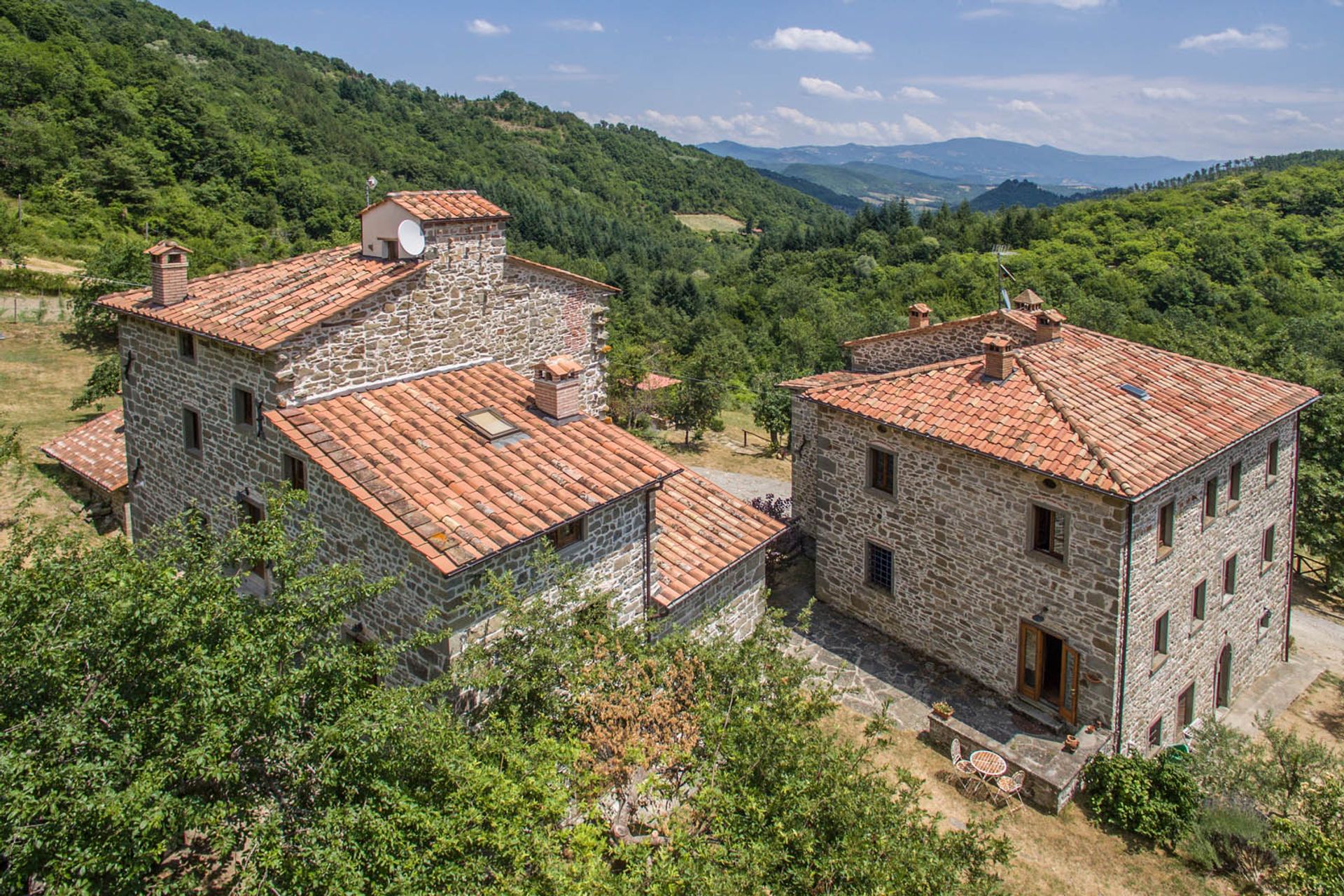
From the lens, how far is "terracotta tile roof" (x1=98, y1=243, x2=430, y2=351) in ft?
43.0

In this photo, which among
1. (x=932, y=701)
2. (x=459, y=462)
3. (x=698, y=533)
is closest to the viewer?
(x=459, y=462)

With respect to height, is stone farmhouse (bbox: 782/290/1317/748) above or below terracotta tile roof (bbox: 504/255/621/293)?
below

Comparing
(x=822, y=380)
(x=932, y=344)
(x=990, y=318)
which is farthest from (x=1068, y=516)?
(x=822, y=380)

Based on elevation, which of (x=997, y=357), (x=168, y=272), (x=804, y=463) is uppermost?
(x=168, y=272)

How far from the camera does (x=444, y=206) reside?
15258 mm

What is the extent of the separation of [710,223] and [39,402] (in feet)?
420

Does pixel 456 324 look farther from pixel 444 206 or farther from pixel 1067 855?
pixel 1067 855

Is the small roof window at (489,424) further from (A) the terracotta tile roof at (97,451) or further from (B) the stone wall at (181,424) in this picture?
(A) the terracotta tile roof at (97,451)

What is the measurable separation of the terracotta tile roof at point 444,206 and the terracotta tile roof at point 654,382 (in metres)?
27.4

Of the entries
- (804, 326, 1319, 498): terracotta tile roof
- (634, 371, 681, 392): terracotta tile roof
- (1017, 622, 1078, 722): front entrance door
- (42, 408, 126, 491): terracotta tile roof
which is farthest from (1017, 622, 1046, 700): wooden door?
(634, 371, 681, 392): terracotta tile roof

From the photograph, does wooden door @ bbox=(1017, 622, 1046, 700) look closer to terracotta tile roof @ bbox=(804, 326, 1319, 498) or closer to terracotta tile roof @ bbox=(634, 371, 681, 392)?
terracotta tile roof @ bbox=(804, 326, 1319, 498)

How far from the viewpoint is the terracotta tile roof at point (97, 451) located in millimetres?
21984

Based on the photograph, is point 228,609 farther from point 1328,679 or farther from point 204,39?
point 204,39

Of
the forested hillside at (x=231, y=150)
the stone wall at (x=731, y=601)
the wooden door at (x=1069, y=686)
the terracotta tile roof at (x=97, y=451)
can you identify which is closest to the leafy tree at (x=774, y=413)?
the stone wall at (x=731, y=601)
